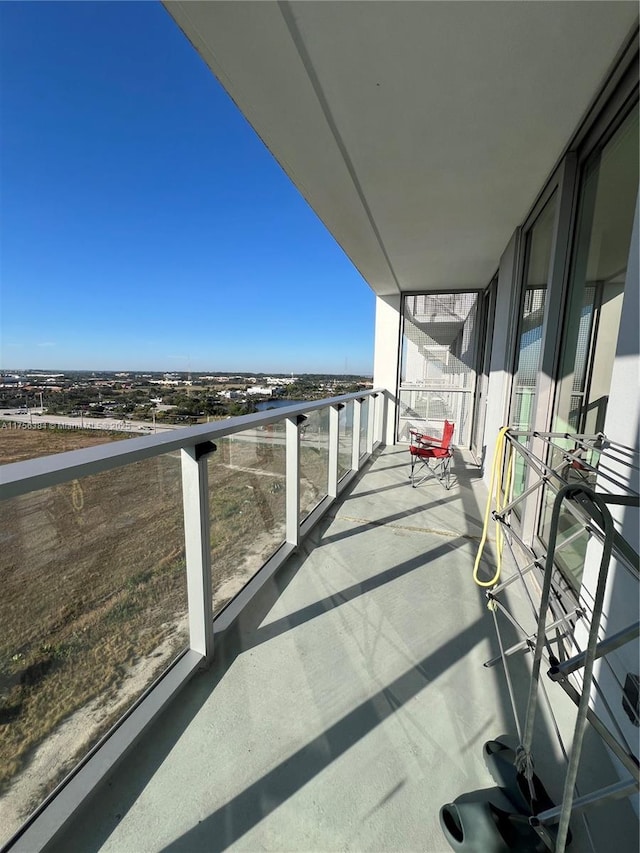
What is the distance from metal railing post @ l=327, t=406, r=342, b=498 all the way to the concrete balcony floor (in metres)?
1.33

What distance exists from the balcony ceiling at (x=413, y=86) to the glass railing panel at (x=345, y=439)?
193 centimetres

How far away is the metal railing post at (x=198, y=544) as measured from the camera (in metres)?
1.43

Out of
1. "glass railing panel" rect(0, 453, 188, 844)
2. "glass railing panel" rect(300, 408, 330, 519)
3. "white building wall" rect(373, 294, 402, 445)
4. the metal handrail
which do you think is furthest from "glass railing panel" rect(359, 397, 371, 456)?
"glass railing panel" rect(0, 453, 188, 844)

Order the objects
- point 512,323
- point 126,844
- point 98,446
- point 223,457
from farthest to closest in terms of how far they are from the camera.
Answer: point 512,323
point 223,457
point 98,446
point 126,844

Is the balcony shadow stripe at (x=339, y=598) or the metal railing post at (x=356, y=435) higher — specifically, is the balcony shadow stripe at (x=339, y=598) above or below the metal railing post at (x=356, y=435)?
below

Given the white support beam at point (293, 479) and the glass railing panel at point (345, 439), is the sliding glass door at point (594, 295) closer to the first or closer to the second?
the white support beam at point (293, 479)

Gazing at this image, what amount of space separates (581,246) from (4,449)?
3105 mm

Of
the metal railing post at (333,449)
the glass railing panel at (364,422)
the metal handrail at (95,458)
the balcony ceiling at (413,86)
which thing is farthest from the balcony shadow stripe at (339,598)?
the balcony ceiling at (413,86)

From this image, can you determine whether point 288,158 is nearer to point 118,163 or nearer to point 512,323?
point 512,323

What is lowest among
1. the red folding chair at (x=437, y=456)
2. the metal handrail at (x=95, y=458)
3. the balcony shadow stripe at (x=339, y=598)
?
the balcony shadow stripe at (x=339, y=598)

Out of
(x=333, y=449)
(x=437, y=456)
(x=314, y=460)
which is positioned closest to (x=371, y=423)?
(x=437, y=456)

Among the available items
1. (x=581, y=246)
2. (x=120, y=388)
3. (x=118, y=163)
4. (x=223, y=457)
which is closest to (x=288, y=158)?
(x=581, y=246)

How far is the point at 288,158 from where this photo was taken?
91.0 inches

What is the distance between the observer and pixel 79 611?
1.07m
